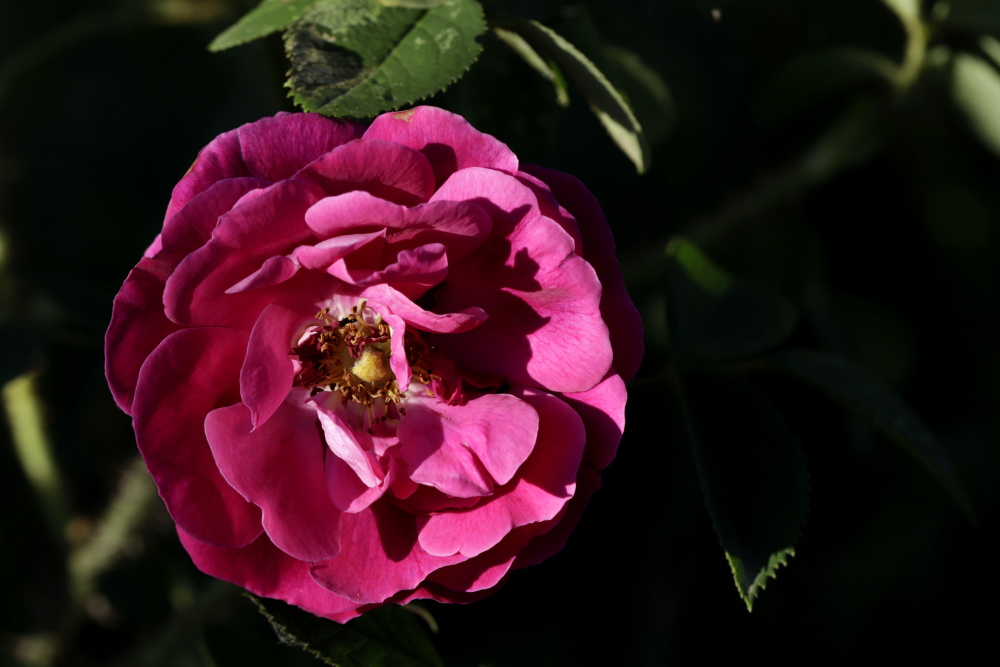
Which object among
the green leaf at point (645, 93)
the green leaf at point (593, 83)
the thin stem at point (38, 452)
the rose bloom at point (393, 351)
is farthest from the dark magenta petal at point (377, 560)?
the thin stem at point (38, 452)

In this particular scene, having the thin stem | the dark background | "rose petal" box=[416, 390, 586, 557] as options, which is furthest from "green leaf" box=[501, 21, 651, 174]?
the thin stem

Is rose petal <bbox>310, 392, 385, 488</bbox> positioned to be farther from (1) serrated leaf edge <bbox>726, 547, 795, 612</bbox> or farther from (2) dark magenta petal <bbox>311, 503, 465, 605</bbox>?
(1) serrated leaf edge <bbox>726, 547, 795, 612</bbox>

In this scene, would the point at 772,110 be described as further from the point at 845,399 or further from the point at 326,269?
the point at 326,269

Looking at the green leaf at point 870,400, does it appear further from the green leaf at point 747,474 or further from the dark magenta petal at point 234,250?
the dark magenta petal at point 234,250

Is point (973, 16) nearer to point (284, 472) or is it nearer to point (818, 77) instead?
point (818, 77)

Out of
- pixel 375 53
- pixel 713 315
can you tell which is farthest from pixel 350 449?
pixel 713 315
